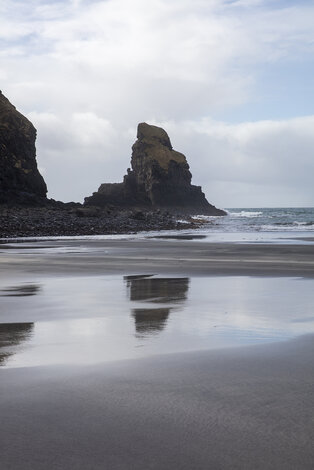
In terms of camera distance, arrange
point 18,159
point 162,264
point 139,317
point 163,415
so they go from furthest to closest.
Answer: point 18,159
point 162,264
point 139,317
point 163,415

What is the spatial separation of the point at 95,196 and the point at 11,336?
97.3 metres

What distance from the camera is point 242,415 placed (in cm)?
335

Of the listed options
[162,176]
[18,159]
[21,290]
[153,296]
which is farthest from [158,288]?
[162,176]

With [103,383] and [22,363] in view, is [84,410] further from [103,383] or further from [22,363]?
[22,363]

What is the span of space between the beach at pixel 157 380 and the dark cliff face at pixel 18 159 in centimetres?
5072

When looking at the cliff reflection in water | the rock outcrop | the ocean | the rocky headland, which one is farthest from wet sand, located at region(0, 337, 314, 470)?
the rock outcrop

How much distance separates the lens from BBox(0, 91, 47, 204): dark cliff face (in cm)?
5810

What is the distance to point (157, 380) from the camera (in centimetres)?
409

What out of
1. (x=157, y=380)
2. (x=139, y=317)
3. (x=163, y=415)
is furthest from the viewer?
(x=139, y=317)

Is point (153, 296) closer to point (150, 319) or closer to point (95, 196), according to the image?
point (150, 319)

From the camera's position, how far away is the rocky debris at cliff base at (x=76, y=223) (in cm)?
3531

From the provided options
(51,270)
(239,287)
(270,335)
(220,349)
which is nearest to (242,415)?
(220,349)

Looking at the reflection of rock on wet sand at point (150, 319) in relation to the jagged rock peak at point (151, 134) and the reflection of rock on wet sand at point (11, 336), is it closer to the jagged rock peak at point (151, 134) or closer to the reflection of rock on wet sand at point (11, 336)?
the reflection of rock on wet sand at point (11, 336)

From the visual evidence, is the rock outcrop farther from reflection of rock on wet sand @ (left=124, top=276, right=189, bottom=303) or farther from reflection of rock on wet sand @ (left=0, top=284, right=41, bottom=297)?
reflection of rock on wet sand @ (left=0, top=284, right=41, bottom=297)
